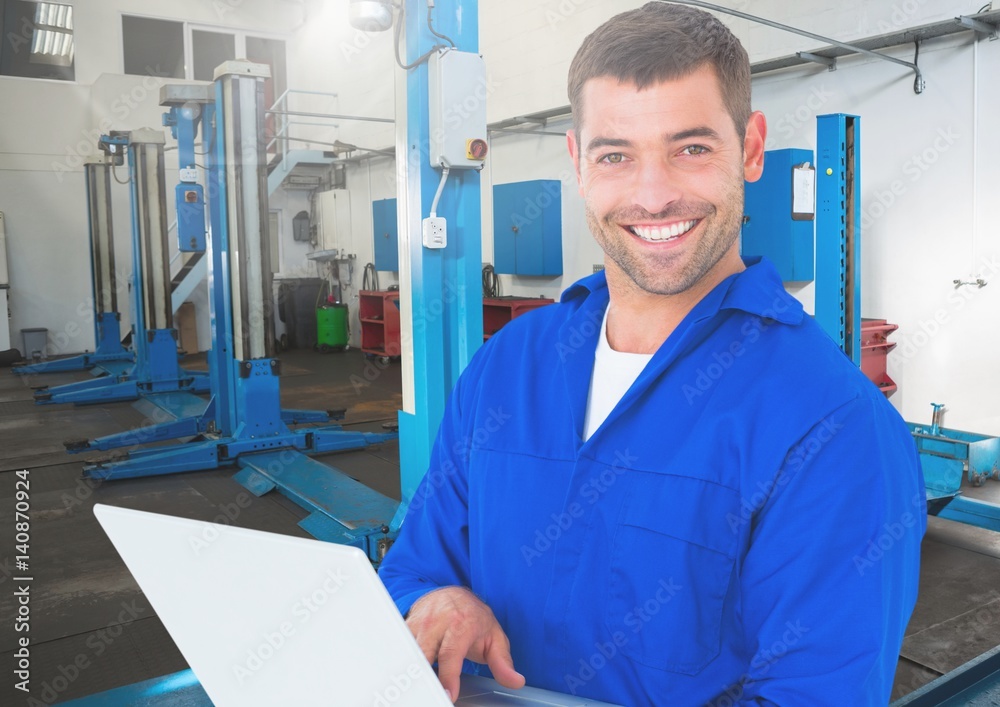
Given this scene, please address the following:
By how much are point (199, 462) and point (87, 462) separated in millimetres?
774

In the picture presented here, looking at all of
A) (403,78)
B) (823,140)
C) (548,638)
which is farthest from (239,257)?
(548,638)

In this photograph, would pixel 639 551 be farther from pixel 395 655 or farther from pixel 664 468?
pixel 395 655

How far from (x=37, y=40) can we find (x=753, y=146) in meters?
14.5

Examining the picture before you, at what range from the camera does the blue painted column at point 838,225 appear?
171 inches

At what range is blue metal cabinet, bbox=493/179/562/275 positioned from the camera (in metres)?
9.27

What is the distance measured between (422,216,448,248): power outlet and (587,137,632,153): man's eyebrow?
2807mm

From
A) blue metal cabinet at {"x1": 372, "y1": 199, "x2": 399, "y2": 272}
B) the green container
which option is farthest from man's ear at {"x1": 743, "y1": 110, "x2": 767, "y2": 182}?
the green container

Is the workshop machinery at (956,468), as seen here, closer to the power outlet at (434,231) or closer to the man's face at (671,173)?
the power outlet at (434,231)
